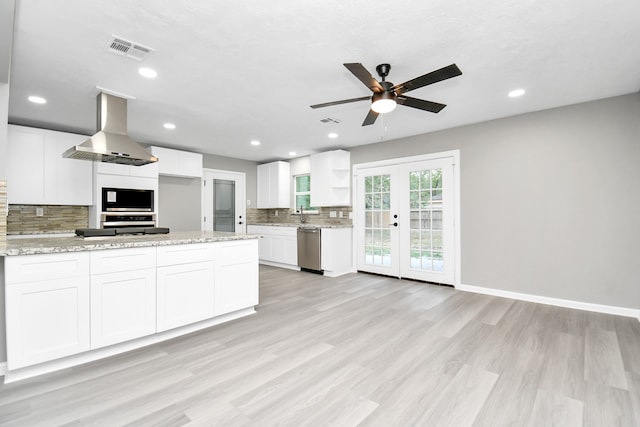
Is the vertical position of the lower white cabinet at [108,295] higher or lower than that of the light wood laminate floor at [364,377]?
higher

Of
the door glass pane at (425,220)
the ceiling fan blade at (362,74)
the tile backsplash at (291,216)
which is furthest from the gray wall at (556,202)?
the ceiling fan blade at (362,74)

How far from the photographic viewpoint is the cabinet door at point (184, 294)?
104 inches

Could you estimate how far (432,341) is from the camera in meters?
2.64

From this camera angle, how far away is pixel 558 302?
11.8 ft

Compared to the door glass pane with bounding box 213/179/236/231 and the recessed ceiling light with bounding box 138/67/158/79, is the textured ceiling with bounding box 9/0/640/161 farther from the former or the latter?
the door glass pane with bounding box 213/179/236/231

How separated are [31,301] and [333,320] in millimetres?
2483

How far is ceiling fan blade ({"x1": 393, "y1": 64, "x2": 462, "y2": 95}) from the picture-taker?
202 centimetres

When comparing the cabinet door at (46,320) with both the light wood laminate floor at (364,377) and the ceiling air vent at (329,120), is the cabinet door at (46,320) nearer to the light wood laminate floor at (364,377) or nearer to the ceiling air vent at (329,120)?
the light wood laminate floor at (364,377)

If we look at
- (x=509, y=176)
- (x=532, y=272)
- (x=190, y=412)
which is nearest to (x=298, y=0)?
(x=190, y=412)

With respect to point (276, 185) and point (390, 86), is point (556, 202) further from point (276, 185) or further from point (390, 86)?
point (276, 185)

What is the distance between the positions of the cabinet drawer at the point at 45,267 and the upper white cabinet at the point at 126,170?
277 cm

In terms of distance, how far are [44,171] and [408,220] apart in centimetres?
543

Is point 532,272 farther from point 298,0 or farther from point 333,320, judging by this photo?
point 298,0

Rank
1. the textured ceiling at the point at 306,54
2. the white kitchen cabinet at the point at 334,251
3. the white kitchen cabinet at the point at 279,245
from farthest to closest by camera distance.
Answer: the white kitchen cabinet at the point at 279,245
the white kitchen cabinet at the point at 334,251
the textured ceiling at the point at 306,54
